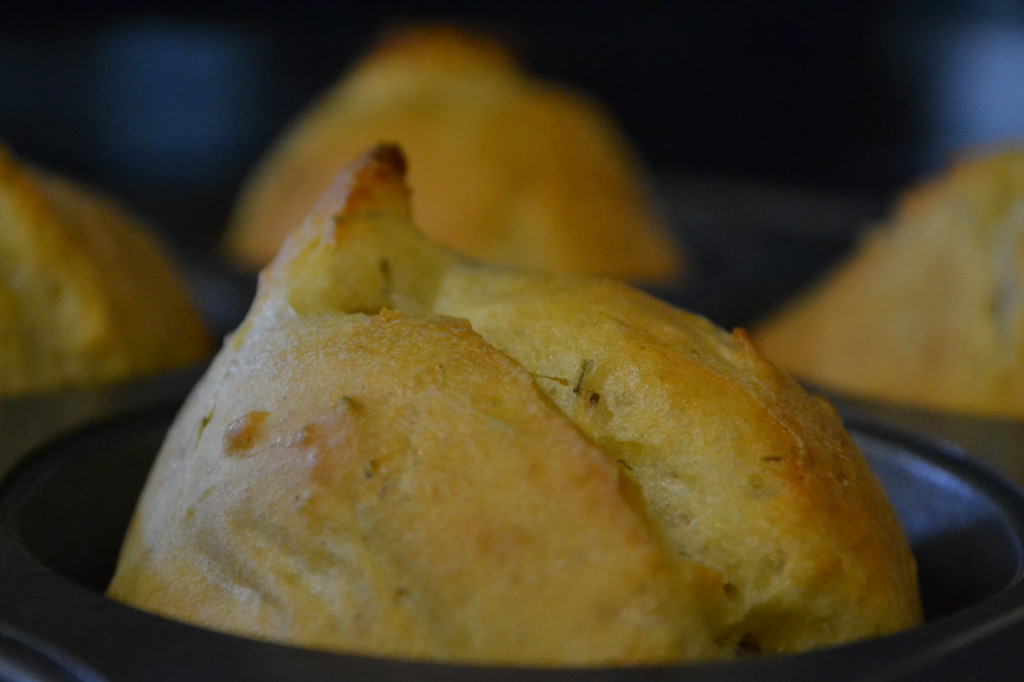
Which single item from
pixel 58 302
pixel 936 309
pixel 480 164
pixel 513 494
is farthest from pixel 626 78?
pixel 513 494

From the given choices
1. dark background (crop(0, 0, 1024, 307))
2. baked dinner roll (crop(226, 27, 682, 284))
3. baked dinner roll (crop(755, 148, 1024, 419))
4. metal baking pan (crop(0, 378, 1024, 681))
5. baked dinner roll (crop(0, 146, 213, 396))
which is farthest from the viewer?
dark background (crop(0, 0, 1024, 307))

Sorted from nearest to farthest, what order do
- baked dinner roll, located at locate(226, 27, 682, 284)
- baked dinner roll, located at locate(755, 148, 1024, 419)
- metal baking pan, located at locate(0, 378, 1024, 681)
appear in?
metal baking pan, located at locate(0, 378, 1024, 681)
baked dinner roll, located at locate(755, 148, 1024, 419)
baked dinner roll, located at locate(226, 27, 682, 284)

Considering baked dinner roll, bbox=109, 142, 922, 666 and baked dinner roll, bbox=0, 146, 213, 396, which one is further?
baked dinner roll, bbox=0, 146, 213, 396

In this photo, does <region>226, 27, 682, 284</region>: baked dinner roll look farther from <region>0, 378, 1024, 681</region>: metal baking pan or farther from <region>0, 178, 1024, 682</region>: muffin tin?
<region>0, 378, 1024, 681</region>: metal baking pan

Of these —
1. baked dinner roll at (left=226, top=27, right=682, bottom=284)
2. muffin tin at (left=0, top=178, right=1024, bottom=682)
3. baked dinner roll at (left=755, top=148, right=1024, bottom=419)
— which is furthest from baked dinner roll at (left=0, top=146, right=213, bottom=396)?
baked dinner roll at (left=755, top=148, right=1024, bottom=419)

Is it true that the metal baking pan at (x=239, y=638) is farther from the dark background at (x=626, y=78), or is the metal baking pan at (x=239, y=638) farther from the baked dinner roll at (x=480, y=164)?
the dark background at (x=626, y=78)
